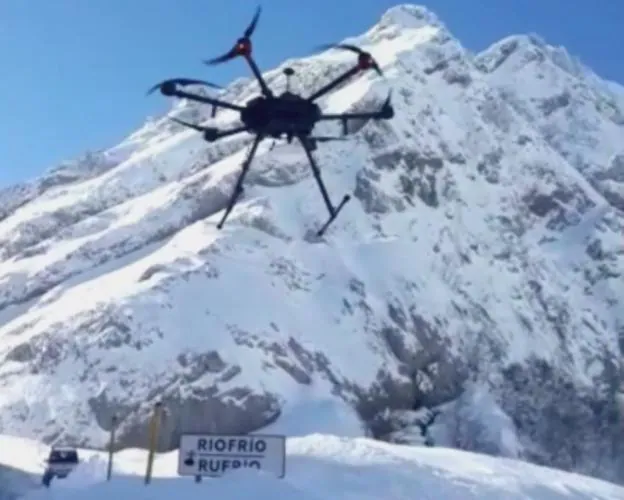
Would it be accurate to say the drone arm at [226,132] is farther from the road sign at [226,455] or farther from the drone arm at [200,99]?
the road sign at [226,455]

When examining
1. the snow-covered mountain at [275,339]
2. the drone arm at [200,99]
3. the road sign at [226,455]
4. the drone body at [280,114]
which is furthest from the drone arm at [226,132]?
the snow-covered mountain at [275,339]

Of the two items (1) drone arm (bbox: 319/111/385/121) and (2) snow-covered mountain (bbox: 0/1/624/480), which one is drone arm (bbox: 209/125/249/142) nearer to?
(1) drone arm (bbox: 319/111/385/121)

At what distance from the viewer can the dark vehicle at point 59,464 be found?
3284cm

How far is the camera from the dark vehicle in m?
32.8

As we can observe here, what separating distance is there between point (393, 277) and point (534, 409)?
1171 inches

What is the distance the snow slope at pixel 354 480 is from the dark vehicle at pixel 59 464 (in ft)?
1.09

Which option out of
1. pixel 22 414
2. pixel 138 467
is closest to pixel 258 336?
pixel 22 414

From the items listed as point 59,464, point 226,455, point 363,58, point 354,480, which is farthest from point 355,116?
point 59,464

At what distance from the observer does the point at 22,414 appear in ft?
456

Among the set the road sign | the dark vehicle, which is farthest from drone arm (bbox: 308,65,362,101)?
the dark vehicle

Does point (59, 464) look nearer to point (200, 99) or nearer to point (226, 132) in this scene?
point (226, 132)

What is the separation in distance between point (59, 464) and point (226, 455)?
226 inches

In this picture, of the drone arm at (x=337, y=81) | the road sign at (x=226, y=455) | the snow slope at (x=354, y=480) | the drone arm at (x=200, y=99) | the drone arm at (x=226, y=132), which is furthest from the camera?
the road sign at (x=226, y=455)

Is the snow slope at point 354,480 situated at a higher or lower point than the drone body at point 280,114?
lower
